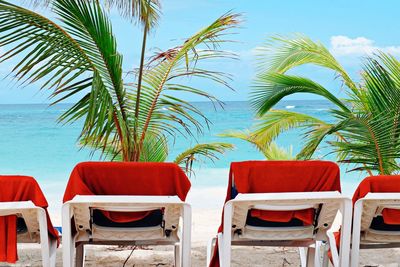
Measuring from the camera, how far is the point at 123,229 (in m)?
3.11

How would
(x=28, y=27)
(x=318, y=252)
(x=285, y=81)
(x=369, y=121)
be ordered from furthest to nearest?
1. (x=285, y=81)
2. (x=369, y=121)
3. (x=28, y=27)
4. (x=318, y=252)

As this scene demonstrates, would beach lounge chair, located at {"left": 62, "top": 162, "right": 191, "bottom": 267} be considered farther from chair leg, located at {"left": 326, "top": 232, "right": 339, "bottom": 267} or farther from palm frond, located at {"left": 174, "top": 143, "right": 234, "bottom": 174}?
palm frond, located at {"left": 174, "top": 143, "right": 234, "bottom": 174}

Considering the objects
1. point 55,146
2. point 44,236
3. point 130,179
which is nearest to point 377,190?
point 130,179

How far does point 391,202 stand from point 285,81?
220 centimetres

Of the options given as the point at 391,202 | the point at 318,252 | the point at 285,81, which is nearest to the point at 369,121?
the point at 285,81

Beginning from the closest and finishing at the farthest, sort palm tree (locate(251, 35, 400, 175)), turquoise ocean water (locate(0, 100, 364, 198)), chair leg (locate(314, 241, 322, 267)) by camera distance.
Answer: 1. chair leg (locate(314, 241, 322, 267))
2. palm tree (locate(251, 35, 400, 175))
3. turquoise ocean water (locate(0, 100, 364, 198))

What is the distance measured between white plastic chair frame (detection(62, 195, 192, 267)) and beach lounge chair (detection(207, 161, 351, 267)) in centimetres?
19

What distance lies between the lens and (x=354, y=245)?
3.06 m

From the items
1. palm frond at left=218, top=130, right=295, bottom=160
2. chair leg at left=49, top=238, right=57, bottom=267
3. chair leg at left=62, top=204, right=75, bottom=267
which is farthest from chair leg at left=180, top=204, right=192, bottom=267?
palm frond at left=218, top=130, right=295, bottom=160

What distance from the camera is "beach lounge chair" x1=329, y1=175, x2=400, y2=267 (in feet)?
9.78

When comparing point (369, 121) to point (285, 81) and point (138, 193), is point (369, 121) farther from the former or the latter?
point (138, 193)

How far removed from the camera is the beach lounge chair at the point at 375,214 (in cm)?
298

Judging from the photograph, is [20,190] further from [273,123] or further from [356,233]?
[273,123]

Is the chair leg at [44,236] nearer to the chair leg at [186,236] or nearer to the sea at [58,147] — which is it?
the chair leg at [186,236]
